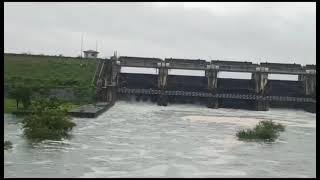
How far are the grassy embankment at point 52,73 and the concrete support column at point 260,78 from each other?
16728 millimetres

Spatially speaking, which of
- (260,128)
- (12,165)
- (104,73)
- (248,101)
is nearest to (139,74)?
(104,73)

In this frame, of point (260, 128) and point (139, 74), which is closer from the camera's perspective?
point (260, 128)

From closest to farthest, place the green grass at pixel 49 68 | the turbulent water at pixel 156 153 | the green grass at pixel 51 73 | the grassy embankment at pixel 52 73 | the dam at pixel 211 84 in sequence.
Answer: the turbulent water at pixel 156 153, the grassy embankment at pixel 52 73, the green grass at pixel 51 73, the green grass at pixel 49 68, the dam at pixel 211 84

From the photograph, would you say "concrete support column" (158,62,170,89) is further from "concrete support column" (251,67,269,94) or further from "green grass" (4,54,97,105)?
"concrete support column" (251,67,269,94)

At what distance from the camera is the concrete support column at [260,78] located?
5316cm

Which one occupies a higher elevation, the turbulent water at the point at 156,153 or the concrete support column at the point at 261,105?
the concrete support column at the point at 261,105

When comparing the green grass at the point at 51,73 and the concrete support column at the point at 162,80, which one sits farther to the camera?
the concrete support column at the point at 162,80

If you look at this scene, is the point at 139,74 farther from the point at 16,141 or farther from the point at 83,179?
the point at 83,179

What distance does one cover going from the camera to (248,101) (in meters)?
54.2

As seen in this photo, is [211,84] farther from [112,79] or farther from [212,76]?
[112,79]

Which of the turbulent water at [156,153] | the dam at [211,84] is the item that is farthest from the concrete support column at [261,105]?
the turbulent water at [156,153]

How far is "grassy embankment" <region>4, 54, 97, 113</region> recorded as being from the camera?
47.4 meters

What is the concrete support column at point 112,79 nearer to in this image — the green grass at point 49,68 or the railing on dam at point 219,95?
the railing on dam at point 219,95

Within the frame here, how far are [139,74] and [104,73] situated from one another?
3.71 metres
